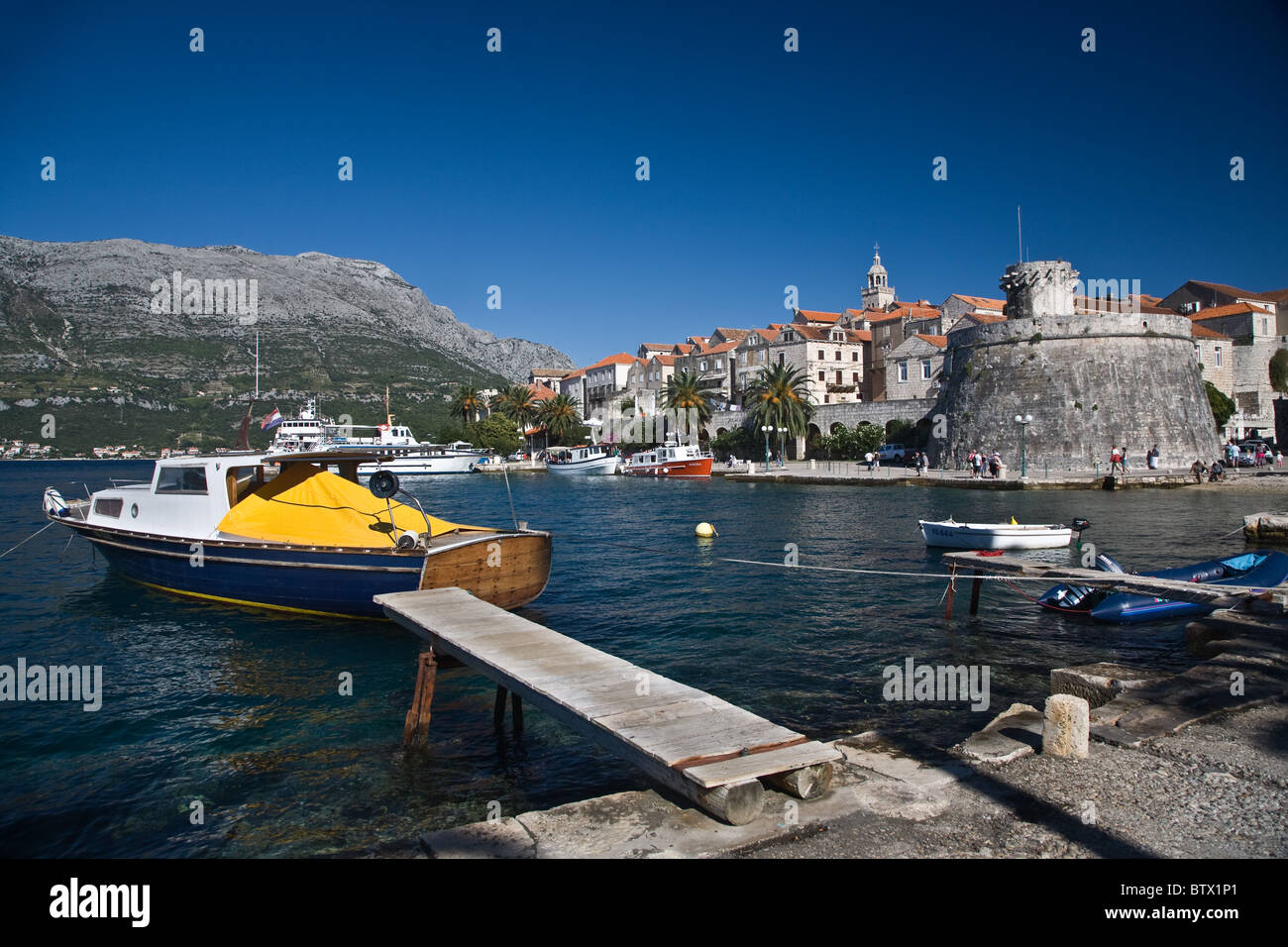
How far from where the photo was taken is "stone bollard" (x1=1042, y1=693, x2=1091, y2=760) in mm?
6480

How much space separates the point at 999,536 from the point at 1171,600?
776 cm

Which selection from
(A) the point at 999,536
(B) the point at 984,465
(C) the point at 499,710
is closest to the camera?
(C) the point at 499,710

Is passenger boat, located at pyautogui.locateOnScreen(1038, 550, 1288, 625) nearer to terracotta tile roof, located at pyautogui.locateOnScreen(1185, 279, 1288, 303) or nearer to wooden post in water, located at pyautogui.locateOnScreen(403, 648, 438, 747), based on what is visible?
wooden post in water, located at pyautogui.locateOnScreen(403, 648, 438, 747)

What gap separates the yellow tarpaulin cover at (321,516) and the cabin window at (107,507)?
4.95 metres

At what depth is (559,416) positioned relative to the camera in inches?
3686

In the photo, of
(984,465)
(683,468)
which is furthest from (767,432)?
(984,465)

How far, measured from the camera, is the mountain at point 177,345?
11262cm

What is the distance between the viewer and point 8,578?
20984 millimetres

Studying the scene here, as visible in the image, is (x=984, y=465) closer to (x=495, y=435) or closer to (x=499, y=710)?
(x=499, y=710)

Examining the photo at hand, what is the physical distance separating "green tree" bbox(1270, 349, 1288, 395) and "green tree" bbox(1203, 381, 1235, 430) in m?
8.47
